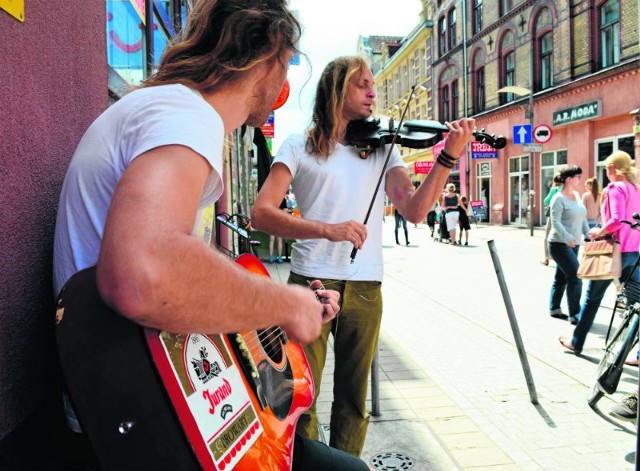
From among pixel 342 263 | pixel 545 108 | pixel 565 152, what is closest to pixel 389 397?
pixel 342 263

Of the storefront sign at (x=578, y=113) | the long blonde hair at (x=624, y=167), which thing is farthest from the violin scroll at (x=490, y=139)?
the storefront sign at (x=578, y=113)

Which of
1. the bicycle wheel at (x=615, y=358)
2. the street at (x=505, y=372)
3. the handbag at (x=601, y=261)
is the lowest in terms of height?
the street at (x=505, y=372)

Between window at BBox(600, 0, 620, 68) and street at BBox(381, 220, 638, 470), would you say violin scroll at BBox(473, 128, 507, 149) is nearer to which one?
street at BBox(381, 220, 638, 470)

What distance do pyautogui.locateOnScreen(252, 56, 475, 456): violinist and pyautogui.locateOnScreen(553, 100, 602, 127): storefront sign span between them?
57.8ft

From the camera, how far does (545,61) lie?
21703 millimetres

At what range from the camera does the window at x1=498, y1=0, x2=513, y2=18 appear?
2409cm

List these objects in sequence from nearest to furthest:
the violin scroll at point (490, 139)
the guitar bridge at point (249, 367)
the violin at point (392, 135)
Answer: the guitar bridge at point (249, 367), the violin at point (392, 135), the violin scroll at point (490, 139)

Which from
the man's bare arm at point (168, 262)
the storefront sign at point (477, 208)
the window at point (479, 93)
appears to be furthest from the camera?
the window at point (479, 93)

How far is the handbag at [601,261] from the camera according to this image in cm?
495

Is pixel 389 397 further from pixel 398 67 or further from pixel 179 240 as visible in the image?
pixel 398 67

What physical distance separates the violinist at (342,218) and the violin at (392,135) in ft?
0.15

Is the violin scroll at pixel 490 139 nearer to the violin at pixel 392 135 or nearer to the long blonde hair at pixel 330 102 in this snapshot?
the violin at pixel 392 135

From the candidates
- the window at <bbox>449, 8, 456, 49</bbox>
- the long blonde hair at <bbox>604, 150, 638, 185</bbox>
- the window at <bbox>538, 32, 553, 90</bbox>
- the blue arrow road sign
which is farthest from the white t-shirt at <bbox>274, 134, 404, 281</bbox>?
the window at <bbox>449, 8, 456, 49</bbox>

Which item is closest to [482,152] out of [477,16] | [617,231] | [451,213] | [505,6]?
[505,6]
